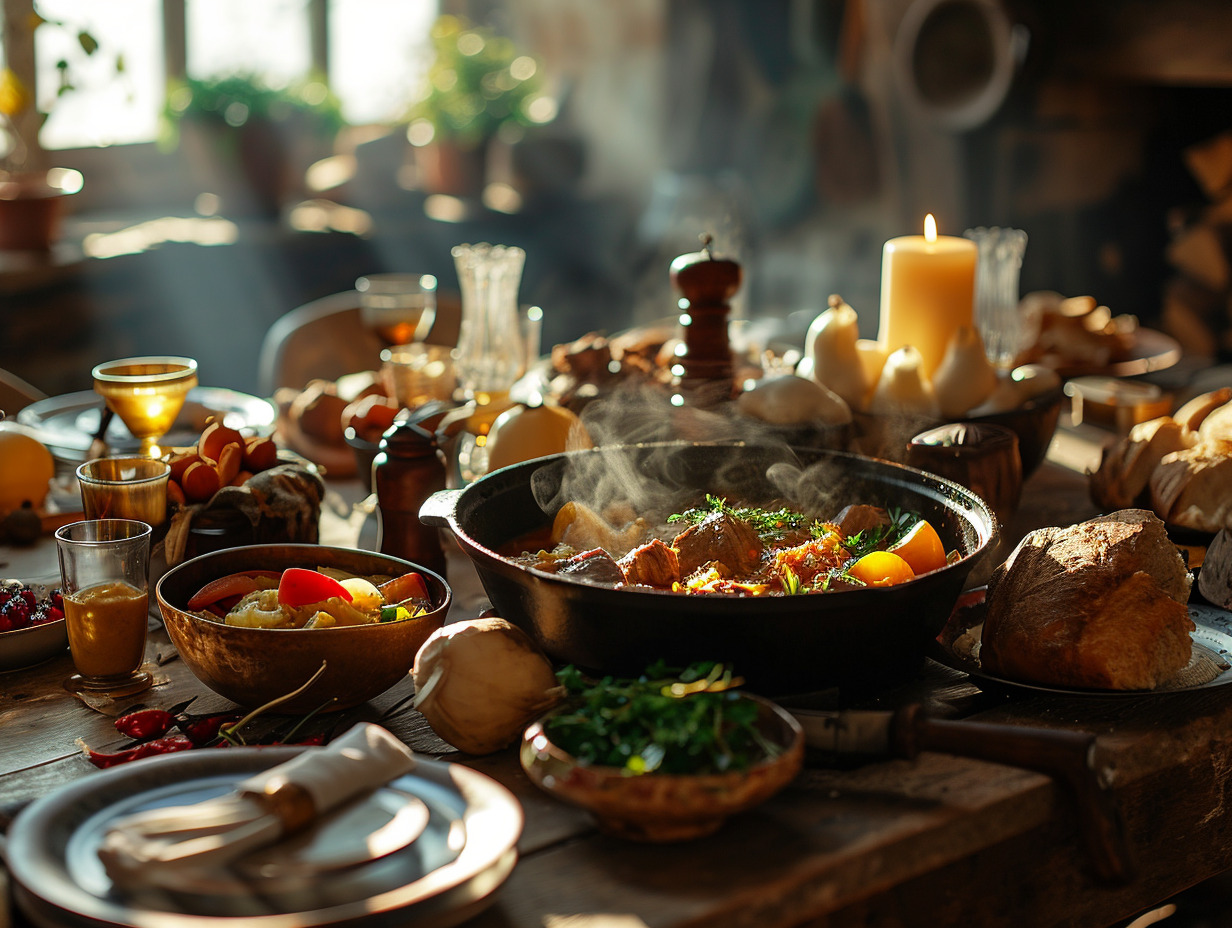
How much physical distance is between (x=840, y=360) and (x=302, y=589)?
103 centimetres

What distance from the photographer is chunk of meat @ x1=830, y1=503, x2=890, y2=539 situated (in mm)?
1503

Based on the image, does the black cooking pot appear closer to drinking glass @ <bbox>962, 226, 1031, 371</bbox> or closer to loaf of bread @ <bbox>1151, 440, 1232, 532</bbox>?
loaf of bread @ <bbox>1151, 440, 1232, 532</bbox>

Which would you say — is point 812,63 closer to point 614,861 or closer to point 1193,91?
point 1193,91

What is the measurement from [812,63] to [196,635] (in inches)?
177

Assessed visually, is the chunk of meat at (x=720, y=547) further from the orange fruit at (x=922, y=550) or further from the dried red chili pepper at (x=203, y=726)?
the dried red chili pepper at (x=203, y=726)

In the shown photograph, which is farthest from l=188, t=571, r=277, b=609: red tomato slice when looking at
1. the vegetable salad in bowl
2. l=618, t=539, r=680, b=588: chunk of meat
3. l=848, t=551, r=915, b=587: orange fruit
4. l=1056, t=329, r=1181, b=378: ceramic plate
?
l=1056, t=329, r=1181, b=378: ceramic plate

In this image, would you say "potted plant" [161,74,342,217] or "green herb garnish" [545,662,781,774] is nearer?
"green herb garnish" [545,662,781,774]

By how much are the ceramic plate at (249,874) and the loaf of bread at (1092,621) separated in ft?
2.09

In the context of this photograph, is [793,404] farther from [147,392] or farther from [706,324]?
[147,392]

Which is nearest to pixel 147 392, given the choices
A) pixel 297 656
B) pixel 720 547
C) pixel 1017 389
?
pixel 297 656

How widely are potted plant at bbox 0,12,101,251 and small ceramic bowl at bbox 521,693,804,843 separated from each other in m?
3.54

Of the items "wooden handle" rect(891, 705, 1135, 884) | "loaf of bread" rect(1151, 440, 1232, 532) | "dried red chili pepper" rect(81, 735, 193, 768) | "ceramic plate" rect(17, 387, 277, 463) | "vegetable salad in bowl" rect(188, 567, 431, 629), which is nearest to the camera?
"wooden handle" rect(891, 705, 1135, 884)

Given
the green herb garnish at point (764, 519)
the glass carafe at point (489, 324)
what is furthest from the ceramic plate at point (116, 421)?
the green herb garnish at point (764, 519)

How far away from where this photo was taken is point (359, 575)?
1.50 m
